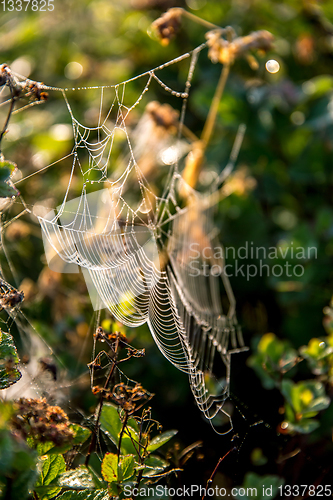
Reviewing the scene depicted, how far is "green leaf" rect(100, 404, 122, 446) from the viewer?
0.64m

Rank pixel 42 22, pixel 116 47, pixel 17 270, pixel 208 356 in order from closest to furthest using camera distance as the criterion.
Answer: pixel 208 356, pixel 17 270, pixel 116 47, pixel 42 22

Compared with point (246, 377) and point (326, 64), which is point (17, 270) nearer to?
point (246, 377)

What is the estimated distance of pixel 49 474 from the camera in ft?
1.81

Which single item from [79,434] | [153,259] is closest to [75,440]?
[79,434]

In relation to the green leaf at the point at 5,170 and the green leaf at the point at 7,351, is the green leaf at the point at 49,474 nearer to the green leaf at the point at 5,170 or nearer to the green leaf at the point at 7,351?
the green leaf at the point at 7,351

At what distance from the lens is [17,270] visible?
1476 mm

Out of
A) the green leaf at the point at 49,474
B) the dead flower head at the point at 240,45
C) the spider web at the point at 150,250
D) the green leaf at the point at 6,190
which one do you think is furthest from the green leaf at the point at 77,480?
the dead flower head at the point at 240,45

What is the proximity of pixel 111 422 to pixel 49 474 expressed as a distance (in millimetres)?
128

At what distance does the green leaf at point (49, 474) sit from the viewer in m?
0.53

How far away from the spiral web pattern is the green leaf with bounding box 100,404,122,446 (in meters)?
0.16

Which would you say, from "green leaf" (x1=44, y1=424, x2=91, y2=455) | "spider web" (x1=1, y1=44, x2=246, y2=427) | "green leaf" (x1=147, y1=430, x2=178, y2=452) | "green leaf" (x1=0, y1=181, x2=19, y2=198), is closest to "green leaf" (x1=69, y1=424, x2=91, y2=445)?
"green leaf" (x1=44, y1=424, x2=91, y2=455)

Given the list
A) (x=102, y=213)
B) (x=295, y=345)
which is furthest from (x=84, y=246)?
(x=295, y=345)

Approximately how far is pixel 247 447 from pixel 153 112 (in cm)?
105

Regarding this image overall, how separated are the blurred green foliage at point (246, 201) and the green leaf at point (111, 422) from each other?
206 mm
